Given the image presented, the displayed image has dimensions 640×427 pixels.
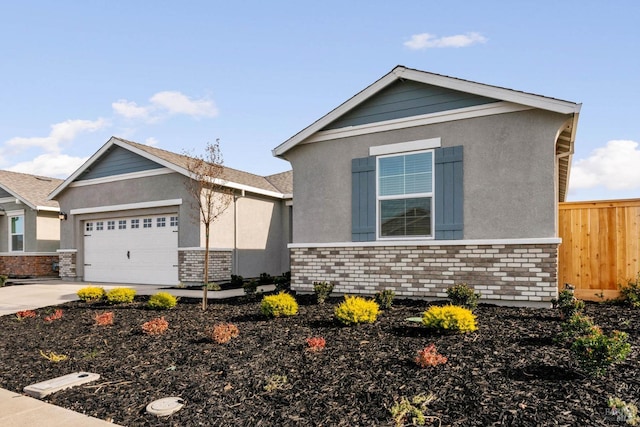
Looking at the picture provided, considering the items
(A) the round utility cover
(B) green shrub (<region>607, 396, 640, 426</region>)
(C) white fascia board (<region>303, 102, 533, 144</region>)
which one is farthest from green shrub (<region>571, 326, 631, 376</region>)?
(C) white fascia board (<region>303, 102, 533, 144</region>)

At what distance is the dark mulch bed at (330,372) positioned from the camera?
145 inches

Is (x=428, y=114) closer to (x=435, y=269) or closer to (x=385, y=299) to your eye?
(x=435, y=269)

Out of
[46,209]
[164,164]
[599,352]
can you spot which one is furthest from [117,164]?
[599,352]

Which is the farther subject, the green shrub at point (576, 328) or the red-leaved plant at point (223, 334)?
the red-leaved plant at point (223, 334)

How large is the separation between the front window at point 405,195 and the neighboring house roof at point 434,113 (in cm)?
80

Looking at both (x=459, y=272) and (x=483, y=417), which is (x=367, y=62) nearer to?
(x=459, y=272)

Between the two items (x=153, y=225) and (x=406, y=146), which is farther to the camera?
(x=153, y=225)

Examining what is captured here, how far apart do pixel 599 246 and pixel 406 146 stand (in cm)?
454

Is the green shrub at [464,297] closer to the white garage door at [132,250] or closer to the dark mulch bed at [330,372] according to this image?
the dark mulch bed at [330,372]

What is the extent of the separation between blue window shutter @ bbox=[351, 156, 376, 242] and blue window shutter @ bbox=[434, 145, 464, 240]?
4.65 ft

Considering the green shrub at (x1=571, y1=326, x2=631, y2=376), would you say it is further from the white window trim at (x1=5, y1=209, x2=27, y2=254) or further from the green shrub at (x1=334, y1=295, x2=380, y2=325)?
the white window trim at (x1=5, y1=209, x2=27, y2=254)

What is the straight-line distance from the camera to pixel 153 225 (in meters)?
15.0

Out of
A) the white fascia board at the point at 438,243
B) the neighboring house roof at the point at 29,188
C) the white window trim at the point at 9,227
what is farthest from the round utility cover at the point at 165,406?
the white window trim at the point at 9,227

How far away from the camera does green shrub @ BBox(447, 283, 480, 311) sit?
7.44 m
